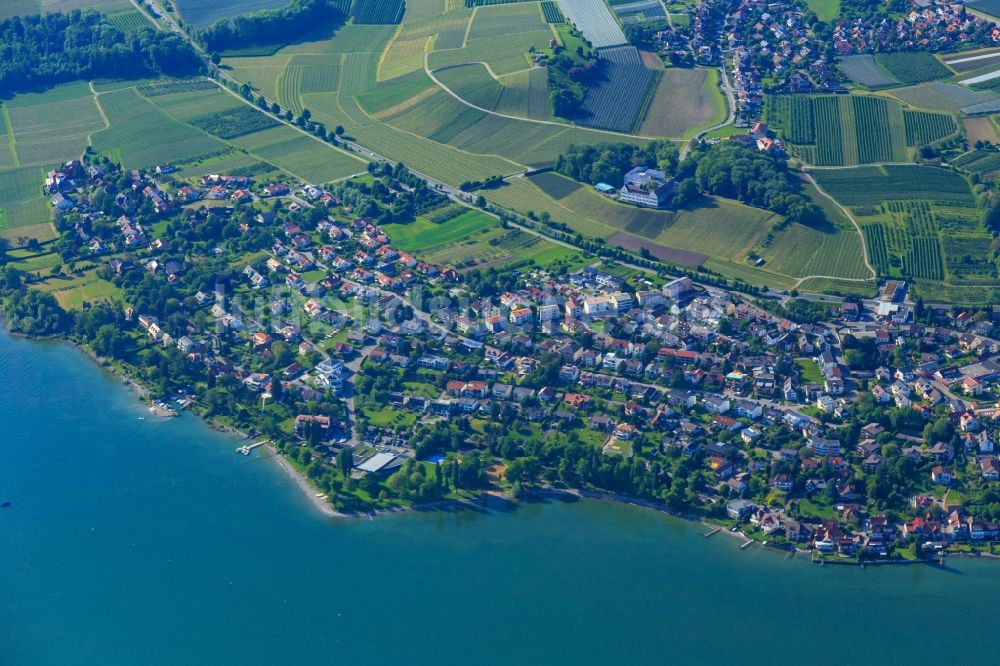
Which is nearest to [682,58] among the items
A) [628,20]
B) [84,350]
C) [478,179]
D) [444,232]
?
[628,20]

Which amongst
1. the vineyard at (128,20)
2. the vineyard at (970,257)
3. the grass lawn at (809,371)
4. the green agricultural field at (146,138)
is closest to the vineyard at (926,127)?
the vineyard at (970,257)

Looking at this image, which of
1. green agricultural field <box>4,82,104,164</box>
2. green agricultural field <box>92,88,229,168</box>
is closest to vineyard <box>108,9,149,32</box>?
green agricultural field <box>4,82,104,164</box>

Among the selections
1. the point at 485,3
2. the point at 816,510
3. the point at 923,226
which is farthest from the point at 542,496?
the point at 485,3

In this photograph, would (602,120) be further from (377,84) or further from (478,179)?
(377,84)

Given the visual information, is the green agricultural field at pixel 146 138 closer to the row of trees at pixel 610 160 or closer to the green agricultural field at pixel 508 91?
the green agricultural field at pixel 508 91

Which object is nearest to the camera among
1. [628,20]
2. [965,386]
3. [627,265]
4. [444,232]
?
[965,386]

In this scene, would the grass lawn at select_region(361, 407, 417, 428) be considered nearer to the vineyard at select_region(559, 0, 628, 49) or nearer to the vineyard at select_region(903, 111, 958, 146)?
the vineyard at select_region(903, 111, 958, 146)
